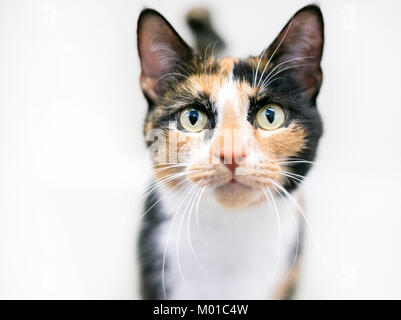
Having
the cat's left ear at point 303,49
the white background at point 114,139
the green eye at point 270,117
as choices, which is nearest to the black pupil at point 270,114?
the green eye at point 270,117

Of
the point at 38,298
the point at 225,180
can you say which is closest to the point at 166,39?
the point at 225,180

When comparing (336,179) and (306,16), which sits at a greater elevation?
(306,16)

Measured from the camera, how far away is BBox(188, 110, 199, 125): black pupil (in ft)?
3.00

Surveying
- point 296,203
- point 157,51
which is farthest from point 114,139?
point 296,203

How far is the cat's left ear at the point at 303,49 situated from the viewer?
0.90 m

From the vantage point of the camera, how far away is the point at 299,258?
1.02 m

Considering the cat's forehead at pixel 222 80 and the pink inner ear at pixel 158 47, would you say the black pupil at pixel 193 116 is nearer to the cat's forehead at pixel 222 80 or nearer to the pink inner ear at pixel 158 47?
the cat's forehead at pixel 222 80

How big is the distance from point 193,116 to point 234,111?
11 cm

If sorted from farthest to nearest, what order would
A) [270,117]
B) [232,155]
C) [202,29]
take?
[202,29] < [270,117] < [232,155]

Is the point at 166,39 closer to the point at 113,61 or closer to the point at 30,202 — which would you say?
the point at 113,61

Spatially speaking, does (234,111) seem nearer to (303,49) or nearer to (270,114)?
(270,114)

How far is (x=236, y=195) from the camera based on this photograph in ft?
2.85

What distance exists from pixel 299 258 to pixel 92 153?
672 mm

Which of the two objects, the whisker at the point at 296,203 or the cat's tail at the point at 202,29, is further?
the cat's tail at the point at 202,29
